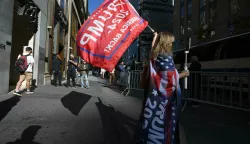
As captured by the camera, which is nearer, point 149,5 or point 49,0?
point 49,0

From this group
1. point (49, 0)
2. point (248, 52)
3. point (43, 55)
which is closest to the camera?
point (248, 52)

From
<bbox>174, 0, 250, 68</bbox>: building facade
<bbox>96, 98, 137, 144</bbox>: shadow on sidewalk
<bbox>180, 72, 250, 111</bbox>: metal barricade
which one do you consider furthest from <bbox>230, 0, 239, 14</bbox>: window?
<bbox>96, 98, 137, 144</bbox>: shadow on sidewalk

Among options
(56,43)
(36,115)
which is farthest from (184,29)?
(36,115)

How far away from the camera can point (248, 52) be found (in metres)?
9.27

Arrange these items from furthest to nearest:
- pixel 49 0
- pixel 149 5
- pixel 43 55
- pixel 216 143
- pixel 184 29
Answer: pixel 149 5
pixel 184 29
pixel 49 0
pixel 43 55
pixel 216 143

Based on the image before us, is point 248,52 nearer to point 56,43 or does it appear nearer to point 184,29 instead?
point 56,43

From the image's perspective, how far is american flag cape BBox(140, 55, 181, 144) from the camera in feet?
7.89

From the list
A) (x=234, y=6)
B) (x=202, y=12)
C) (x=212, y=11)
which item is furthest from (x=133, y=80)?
(x=202, y=12)

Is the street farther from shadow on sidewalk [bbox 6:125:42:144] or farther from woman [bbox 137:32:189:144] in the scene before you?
woman [bbox 137:32:189:144]

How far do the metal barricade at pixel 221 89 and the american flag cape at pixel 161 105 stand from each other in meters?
3.38

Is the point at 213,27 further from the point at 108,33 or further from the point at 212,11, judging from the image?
the point at 108,33

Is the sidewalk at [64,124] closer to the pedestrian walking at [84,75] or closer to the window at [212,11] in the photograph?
the pedestrian walking at [84,75]

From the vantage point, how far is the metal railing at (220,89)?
525 centimetres

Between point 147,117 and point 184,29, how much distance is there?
32.5 m
